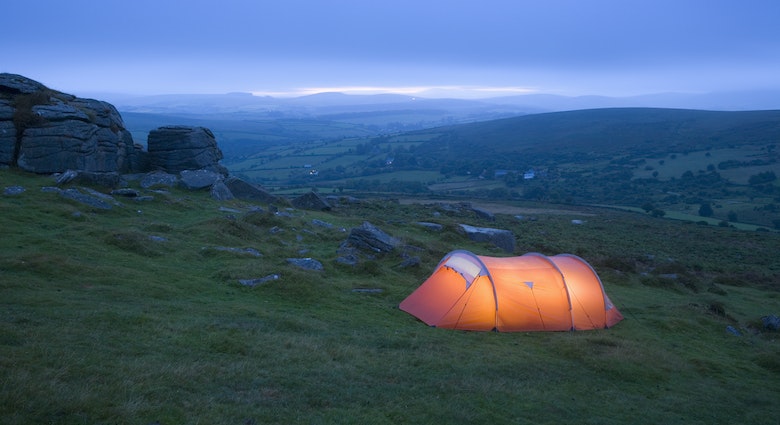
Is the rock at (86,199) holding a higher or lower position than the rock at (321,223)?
higher

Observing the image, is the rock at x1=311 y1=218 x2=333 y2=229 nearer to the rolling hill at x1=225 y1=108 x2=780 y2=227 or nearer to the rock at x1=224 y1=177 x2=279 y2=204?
the rock at x1=224 y1=177 x2=279 y2=204

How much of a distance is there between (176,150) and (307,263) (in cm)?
2016

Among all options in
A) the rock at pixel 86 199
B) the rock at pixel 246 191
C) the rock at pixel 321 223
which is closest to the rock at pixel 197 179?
the rock at pixel 246 191

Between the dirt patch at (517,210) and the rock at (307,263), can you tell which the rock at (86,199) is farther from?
the dirt patch at (517,210)

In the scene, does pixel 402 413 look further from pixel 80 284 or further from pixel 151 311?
pixel 80 284

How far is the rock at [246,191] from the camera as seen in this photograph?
36.8 metres

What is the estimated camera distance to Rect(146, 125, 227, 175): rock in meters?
36.7

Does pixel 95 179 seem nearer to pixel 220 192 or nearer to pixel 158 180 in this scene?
pixel 158 180

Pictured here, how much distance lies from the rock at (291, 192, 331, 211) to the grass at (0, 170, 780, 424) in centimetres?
1125

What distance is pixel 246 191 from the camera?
1455 inches

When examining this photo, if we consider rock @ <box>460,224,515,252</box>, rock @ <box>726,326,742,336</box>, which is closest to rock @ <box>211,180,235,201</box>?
rock @ <box>460,224,515,252</box>

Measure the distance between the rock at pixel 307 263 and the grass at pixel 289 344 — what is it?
16.9 inches

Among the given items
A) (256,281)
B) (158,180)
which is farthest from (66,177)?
(256,281)

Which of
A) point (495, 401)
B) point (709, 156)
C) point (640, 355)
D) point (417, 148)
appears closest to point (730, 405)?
point (640, 355)
